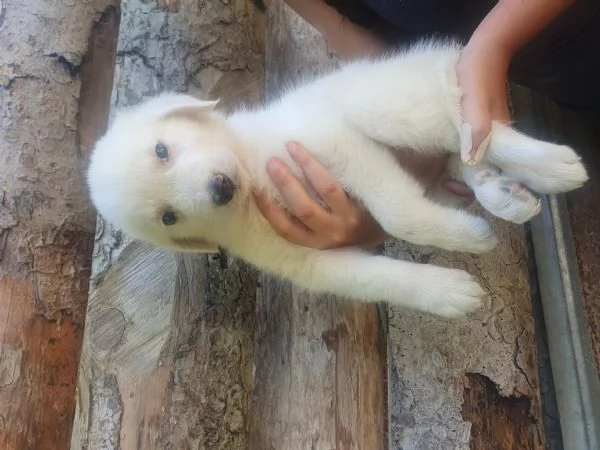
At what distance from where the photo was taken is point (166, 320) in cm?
185

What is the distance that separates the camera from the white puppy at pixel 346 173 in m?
1.71

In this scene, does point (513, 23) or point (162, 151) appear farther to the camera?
point (162, 151)

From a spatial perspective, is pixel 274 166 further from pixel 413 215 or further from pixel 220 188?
pixel 413 215

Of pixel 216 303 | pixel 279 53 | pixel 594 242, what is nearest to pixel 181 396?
pixel 216 303

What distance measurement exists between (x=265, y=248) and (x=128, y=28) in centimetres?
91

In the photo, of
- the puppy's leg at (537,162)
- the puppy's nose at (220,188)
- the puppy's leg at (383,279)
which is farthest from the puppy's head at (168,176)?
the puppy's leg at (537,162)

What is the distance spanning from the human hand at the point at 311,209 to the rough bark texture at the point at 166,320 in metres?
0.29

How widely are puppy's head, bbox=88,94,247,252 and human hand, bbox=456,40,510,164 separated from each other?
0.63 meters

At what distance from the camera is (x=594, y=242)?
2619 millimetres

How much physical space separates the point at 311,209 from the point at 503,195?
52 centimetres

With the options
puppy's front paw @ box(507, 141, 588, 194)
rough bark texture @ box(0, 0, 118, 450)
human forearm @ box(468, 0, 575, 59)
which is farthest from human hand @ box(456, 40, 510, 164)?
rough bark texture @ box(0, 0, 118, 450)

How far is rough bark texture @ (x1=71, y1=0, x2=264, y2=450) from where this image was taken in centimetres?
178

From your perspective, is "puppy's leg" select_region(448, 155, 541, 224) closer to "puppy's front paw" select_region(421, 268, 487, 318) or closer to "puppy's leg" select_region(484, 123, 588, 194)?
"puppy's leg" select_region(484, 123, 588, 194)

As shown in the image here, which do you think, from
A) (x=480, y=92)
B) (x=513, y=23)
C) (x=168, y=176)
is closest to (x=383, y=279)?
Result: (x=480, y=92)
